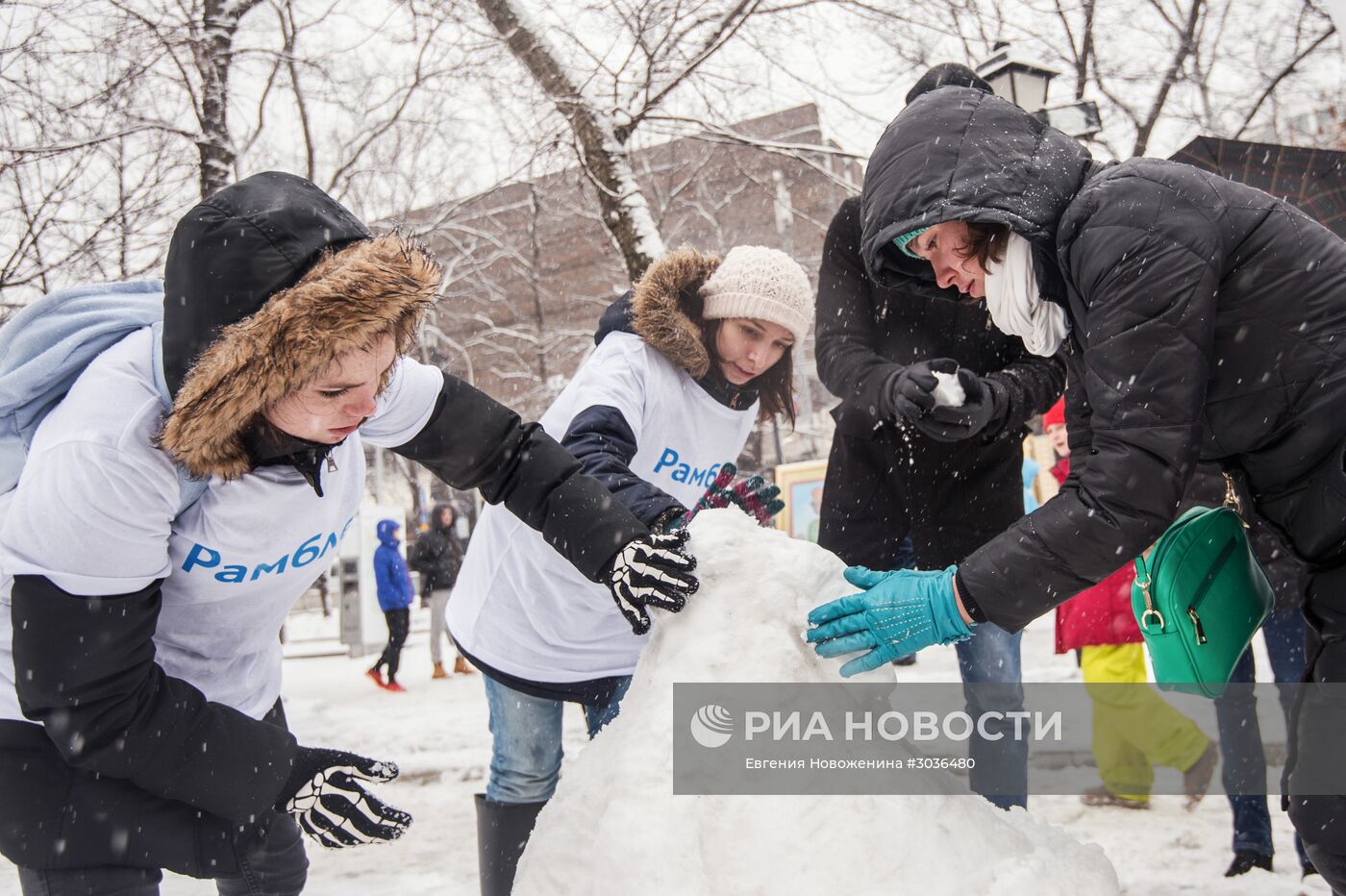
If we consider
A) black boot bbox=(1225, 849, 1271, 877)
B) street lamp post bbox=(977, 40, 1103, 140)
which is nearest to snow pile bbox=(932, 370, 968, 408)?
black boot bbox=(1225, 849, 1271, 877)

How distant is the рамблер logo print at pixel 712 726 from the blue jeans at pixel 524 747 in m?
0.87

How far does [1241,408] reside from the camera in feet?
5.11

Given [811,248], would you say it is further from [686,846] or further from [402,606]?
[686,846]

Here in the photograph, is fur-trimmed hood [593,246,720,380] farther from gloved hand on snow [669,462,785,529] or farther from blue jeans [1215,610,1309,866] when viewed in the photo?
blue jeans [1215,610,1309,866]

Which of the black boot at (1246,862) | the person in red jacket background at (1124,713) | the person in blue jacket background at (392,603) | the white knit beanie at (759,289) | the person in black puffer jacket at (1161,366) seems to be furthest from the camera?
the person in blue jacket background at (392,603)

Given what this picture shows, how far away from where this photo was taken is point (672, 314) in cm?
256

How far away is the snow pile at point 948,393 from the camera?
2.53 meters

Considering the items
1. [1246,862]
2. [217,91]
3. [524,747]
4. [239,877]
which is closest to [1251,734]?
[1246,862]

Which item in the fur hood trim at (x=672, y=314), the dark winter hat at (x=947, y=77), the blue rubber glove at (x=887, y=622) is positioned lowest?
the blue rubber glove at (x=887, y=622)

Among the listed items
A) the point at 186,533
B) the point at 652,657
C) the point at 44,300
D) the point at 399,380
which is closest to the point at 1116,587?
the point at 652,657

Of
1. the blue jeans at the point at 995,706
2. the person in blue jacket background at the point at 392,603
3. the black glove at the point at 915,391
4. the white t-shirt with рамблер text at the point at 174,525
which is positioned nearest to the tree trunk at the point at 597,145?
the black glove at the point at 915,391

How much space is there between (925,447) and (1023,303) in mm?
1104

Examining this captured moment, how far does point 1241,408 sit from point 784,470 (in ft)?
32.2

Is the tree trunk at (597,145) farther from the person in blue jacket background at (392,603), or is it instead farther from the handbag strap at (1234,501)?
the person in blue jacket background at (392,603)
